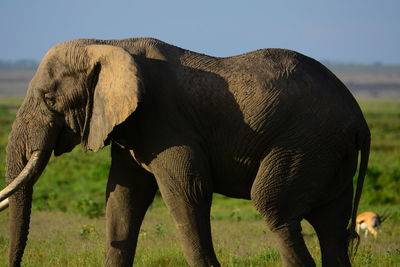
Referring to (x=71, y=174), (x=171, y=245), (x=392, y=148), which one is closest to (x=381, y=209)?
(x=171, y=245)

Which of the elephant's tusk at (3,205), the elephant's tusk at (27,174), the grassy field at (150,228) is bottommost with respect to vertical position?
the grassy field at (150,228)

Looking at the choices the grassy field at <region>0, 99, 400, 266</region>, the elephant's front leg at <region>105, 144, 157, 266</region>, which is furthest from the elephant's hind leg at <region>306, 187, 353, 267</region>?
the elephant's front leg at <region>105, 144, 157, 266</region>

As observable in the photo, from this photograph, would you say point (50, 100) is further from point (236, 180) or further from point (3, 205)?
point (236, 180)

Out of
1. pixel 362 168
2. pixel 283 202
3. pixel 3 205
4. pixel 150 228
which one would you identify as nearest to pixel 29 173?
pixel 3 205

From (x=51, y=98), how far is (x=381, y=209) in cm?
846

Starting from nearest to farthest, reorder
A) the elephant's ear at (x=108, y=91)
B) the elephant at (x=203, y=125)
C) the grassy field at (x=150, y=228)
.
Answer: the elephant's ear at (x=108, y=91) < the elephant at (x=203, y=125) < the grassy field at (x=150, y=228)

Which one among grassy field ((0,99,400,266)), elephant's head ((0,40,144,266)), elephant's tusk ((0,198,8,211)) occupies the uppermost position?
elephant's head ((0,40,144,266))

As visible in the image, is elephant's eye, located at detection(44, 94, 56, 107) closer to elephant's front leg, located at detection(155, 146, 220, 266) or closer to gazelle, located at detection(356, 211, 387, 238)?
elephant's front leg, located at detection(155, 146, 220, 266)

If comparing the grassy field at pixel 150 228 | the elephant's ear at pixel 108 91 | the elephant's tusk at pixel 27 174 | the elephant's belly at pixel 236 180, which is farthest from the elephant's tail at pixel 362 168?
the elephant's tusk at pixel 27 174

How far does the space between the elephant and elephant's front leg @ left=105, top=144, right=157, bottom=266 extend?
0.35 meters

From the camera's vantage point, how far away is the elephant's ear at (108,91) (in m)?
6.32

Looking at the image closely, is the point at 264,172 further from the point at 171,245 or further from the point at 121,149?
the point at 171,245

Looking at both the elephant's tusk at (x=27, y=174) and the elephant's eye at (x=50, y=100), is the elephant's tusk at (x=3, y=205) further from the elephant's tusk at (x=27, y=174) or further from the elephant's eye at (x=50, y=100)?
the elephant's eye at (x=50, y=100)

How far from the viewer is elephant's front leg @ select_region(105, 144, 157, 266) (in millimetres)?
7082
